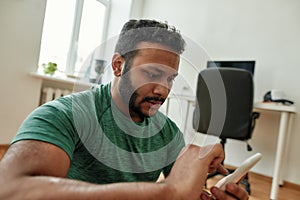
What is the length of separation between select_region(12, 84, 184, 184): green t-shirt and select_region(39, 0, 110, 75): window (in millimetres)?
1998

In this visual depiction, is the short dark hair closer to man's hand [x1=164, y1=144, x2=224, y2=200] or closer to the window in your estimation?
man's hand [x1=164, y1=144, x2=224, y2=200]

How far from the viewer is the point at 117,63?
526 millimetres

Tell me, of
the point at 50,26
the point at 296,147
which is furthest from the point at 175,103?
the point at 50,26

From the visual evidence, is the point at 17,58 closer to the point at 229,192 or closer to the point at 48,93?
the point at 48,93

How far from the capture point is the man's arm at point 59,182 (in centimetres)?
31

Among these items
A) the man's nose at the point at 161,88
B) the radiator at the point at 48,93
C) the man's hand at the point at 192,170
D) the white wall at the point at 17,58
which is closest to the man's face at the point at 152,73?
the man's nose at the point at 161,88

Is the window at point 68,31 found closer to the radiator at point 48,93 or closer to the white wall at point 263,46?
the radiator at point 48,93

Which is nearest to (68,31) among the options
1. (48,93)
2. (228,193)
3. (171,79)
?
(48,93)

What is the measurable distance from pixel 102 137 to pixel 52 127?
11cm

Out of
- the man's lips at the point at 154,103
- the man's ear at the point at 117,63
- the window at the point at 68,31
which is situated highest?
the window at the point at 68,31

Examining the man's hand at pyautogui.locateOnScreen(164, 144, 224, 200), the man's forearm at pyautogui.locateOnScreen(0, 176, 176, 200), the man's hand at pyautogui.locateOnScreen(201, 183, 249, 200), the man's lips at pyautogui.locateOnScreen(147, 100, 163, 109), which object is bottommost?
the man's hand at pyautogui.locateOnScreen(201, 183, 249, 200)

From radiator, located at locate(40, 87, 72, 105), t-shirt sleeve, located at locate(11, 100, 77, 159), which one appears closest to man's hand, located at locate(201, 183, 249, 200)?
t-shirt sleeve, located at locate(11, 100, 77, 159)

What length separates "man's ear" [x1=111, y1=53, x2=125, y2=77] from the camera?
0.52m

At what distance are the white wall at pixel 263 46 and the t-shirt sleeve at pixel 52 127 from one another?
6.63ft
